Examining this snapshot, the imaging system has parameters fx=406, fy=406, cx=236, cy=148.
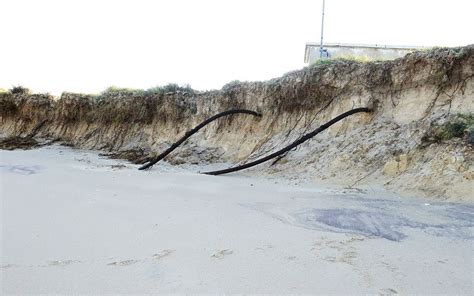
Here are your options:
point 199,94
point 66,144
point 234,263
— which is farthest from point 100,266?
point 66,144

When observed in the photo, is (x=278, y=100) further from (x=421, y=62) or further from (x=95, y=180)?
(x=95, y=180)

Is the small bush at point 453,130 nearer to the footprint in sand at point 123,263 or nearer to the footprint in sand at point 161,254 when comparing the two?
the footprint in sand at point 161,254

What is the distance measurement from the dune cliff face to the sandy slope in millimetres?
1301

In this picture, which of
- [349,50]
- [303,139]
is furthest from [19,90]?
[349,50]

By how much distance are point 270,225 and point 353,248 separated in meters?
0.90

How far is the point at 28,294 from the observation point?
2.40 metres

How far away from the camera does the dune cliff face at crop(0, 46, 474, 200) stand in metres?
6.45

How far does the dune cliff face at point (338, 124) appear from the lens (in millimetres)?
6453

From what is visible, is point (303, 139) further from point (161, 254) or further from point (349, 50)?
point (349, 50)

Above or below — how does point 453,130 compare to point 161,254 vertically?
above

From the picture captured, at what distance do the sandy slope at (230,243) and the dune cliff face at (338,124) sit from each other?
4.27 ft

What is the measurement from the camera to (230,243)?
3.27 meters

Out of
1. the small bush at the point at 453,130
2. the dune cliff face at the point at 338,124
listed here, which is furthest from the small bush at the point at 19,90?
the small bush at the point at 453,130

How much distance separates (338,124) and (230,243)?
5.85 metres
